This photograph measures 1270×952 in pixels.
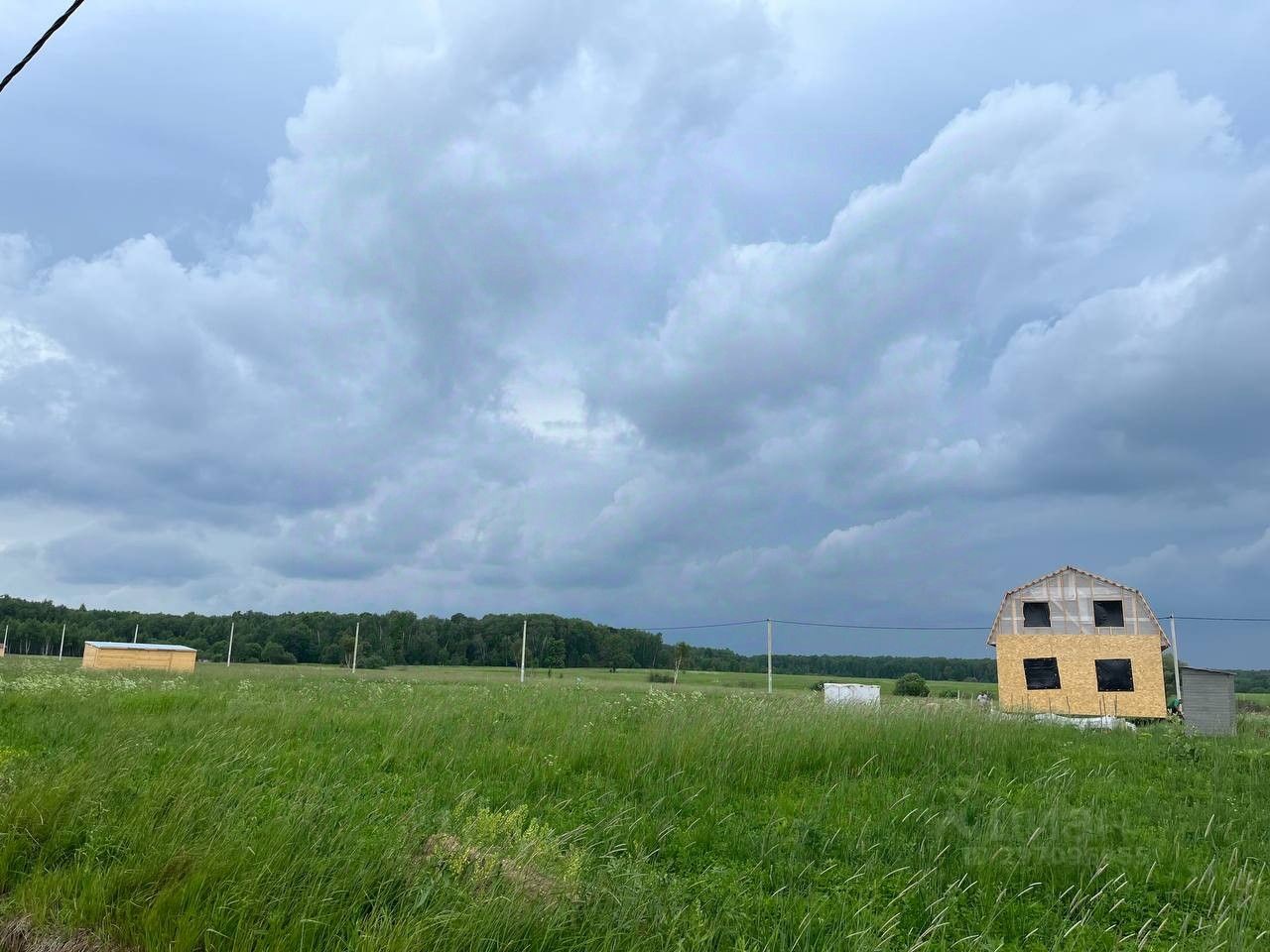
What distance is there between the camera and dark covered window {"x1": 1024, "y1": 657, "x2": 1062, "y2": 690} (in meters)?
29.4

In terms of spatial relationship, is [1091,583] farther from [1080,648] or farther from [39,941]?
[39,941]

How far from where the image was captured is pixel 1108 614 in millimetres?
29297

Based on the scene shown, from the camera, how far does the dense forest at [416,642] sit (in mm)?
100125

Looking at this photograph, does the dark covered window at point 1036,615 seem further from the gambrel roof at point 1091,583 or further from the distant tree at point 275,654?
the distant tree at point 275,654

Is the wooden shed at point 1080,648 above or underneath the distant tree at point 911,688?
above

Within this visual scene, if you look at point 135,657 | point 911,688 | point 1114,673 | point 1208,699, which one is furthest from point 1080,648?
point 135,657

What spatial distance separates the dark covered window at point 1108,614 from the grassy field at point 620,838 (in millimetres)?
18379

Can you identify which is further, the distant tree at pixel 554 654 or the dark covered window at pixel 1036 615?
the distant tree at pixel 554 654

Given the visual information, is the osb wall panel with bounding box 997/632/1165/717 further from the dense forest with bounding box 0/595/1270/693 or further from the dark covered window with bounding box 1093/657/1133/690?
the dense forest with bounding box 0/595/1270/693

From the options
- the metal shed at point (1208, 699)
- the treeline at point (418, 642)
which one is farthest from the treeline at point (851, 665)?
the metal shed at point (1208, 699)

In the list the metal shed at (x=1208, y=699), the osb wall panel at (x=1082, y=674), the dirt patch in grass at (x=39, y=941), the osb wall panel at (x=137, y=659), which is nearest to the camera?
the dirt patch in grass at (x=39, y=941)

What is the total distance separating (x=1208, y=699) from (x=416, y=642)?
9811cm

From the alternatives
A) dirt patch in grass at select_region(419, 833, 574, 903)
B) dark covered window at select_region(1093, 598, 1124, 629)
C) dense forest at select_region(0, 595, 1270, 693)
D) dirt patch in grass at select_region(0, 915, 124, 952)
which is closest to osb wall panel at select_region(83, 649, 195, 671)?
dense forest at select_region(0, 595, 1270, 693)

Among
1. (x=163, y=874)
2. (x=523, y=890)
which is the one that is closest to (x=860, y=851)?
(x=523, y=890)
